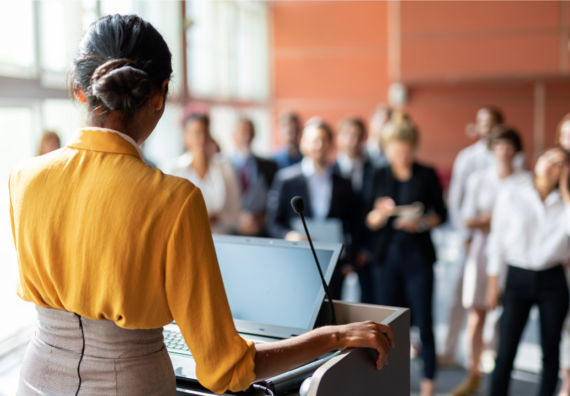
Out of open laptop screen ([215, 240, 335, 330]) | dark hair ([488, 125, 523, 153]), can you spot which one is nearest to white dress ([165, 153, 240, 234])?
dark hair ([488, 125, 523, 153])

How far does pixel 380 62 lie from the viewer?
801cm

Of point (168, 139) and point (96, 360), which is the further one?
point (168, 139)

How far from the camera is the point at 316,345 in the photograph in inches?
39.4

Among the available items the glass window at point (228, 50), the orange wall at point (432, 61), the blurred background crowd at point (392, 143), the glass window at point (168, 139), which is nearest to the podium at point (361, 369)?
the blurred background crowd at point (392, 143)

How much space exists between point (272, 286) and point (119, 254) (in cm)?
62

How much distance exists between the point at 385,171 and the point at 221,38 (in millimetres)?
4145

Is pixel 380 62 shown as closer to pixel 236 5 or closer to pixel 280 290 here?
pixel 236 5

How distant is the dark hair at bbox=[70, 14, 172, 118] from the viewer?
2.87 ft

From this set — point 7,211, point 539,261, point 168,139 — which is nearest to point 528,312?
point 539,261

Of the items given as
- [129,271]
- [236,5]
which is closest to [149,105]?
[129,271]

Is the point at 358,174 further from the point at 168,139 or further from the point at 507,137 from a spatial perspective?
the point at 168,139

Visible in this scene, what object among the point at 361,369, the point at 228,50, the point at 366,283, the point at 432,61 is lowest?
the point at 366,283

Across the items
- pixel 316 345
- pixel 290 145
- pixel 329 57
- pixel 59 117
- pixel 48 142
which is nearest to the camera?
pixel 316 345

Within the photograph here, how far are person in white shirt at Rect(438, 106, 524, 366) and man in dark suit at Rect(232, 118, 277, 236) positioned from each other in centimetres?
131
